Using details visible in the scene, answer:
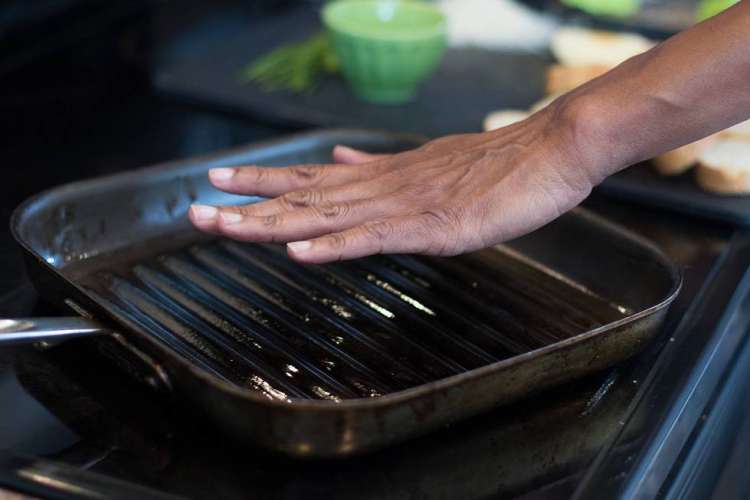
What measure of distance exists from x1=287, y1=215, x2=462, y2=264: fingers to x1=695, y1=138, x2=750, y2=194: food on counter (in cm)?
52

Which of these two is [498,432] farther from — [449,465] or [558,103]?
[558,103]

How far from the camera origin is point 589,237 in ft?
3.73

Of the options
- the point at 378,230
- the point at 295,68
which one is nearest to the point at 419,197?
the point at 378,230

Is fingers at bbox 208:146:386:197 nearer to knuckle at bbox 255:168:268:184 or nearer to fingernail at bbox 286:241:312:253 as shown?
knuckle at bbox 255:168:268:184

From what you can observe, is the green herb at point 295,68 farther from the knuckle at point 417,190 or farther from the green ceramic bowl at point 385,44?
the knuckle at point 417,190

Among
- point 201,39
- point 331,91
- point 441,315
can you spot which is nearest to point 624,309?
point 441,315

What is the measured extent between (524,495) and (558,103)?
47cm

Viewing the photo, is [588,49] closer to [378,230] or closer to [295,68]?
[295,68]

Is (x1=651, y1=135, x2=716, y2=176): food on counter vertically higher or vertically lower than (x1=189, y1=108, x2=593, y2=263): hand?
higher

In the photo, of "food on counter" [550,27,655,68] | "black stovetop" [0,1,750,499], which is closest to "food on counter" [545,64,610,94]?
"food on counter" [550,27,655,68]

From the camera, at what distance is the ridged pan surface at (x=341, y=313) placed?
0.92m

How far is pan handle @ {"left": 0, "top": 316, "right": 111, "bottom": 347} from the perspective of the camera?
2.64 feet

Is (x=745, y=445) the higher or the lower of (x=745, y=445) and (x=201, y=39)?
the lower

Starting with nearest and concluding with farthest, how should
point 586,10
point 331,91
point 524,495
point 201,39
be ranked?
point 524,495 < point 331,91 < point 201,39 < point 586,10
